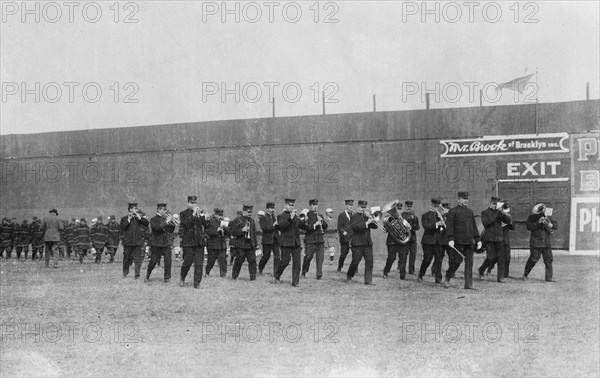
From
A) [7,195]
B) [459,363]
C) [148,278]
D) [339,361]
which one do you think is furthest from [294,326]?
[7,195]

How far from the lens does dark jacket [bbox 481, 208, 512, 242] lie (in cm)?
1441

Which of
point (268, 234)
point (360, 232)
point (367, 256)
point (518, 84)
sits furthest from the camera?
point (518, 84)

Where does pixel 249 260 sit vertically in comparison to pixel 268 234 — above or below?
below

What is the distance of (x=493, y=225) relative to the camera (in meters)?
14.6

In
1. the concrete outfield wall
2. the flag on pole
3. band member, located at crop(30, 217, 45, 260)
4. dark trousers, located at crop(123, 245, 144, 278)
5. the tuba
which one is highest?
the flag on pole

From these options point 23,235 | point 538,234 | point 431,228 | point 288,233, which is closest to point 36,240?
point 23,235

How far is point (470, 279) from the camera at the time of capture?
13359 millimetres

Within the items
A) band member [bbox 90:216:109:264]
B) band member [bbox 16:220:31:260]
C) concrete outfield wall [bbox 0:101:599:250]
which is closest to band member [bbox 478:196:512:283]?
concrete outfield wall [bbox 0:101:599:250]

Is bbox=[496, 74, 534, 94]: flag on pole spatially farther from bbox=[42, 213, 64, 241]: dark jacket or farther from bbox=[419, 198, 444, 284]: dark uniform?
bbox=[42, 213, 64, 241]: dark jacket

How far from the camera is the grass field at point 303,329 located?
709 cm

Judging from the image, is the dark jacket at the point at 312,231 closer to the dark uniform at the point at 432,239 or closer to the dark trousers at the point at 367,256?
the dark trousers at the point at 367,256

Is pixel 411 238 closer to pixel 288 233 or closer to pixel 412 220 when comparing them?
pixel 412 220

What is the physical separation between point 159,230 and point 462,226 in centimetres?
705

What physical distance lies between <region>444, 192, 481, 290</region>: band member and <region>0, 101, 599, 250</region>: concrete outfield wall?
11.3 metres
